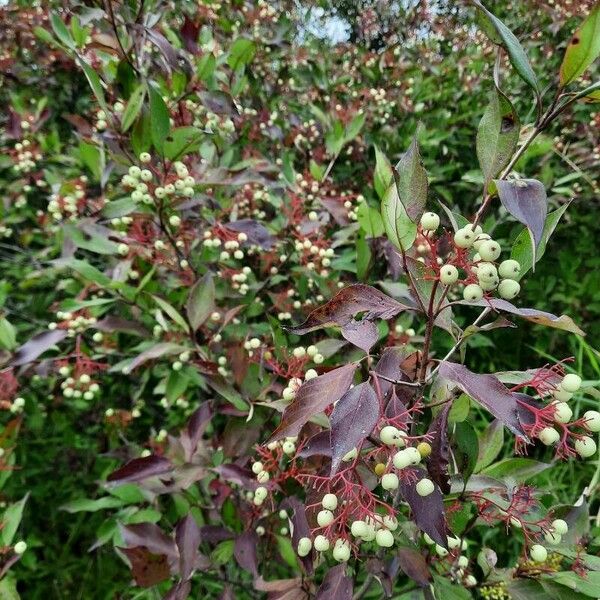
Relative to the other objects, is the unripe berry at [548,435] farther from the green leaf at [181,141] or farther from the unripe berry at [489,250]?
the green leaf at [181,141]

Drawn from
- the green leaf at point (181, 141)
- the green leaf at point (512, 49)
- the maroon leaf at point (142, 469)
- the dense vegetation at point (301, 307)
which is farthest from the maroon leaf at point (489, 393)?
the green leaf at point (181, 141)

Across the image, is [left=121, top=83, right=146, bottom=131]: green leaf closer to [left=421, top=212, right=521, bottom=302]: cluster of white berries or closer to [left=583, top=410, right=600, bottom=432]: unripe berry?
[left=421, top=212, right=521, bottom=302]: cluster of white berries

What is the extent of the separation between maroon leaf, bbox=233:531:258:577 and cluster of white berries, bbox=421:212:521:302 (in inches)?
31.0

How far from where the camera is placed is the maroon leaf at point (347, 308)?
70 centimetres

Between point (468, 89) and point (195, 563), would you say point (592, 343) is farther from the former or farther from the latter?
point (195, 563)

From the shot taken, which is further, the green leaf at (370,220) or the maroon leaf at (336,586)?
the green leaf at (370,220)

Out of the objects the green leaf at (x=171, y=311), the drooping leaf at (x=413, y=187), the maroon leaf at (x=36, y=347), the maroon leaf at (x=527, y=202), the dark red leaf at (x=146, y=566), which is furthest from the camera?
the maroon leaf at (x=36, y=347)

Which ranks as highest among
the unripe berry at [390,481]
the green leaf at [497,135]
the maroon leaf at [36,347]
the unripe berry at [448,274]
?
the green leaf at [497,135]

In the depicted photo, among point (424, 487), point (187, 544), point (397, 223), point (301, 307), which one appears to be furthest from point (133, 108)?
point (424, 487)

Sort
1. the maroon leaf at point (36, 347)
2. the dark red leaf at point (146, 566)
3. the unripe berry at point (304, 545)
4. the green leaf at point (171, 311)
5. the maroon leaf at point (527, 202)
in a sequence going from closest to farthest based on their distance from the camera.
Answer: the maroon leaf at point (527, 202) < the unripe berry at point (304, 545) < the dark red leaf at point (146, 566) < the green leaf at point (171, 311) < the maroon leaf at point (36, 347)

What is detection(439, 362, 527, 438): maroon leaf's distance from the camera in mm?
602

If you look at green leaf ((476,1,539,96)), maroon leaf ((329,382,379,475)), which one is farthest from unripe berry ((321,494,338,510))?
green leaf ((476,1,539,96))

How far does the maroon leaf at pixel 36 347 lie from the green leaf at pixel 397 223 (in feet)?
3.61

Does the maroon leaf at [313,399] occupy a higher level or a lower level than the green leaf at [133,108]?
lower
